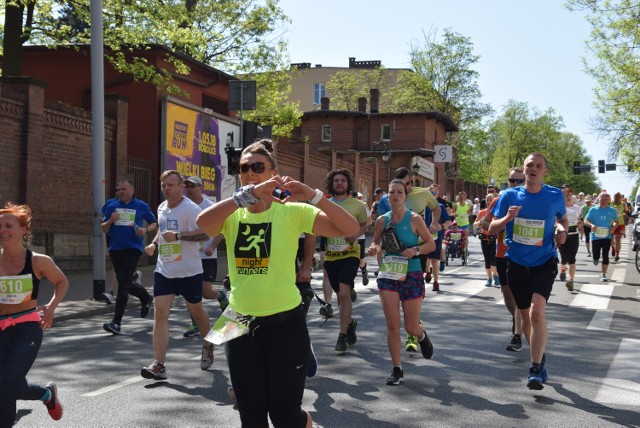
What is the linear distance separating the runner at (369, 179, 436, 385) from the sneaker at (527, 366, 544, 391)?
1.11 m

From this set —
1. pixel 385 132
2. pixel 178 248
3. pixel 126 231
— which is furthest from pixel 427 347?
pixel 385 132

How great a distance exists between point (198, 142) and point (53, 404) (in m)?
19.7

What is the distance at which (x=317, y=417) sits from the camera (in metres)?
5.87

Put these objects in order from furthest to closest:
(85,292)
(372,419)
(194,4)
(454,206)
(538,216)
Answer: (194,4)
(454,206)
(85,292)
(538,216)
(372,419)

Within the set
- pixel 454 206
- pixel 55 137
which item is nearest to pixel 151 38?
pixel 55 137

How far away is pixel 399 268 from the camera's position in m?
7.18

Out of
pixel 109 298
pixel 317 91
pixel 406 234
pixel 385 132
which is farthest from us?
pixel 317 91

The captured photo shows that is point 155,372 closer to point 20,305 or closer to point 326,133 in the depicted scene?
point 20,305

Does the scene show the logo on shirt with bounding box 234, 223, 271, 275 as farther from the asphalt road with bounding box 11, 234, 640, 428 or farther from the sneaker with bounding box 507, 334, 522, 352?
the sneaker with bounding box 507, 334, 522, 352

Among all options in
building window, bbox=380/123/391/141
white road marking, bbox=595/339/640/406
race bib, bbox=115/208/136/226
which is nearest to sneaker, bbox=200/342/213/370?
race bib, bbox=115/208/136/226

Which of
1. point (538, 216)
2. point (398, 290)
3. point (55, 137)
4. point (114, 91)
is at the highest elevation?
point (114, 91)

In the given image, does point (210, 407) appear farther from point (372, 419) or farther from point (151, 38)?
point (151, 38)

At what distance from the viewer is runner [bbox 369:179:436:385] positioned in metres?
7.05

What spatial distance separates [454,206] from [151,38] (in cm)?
922
